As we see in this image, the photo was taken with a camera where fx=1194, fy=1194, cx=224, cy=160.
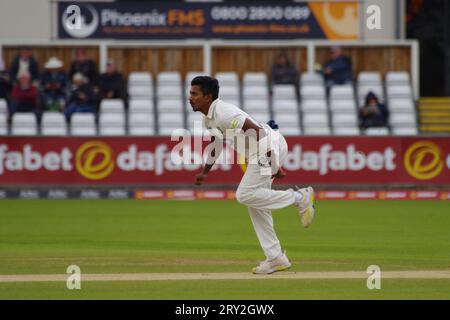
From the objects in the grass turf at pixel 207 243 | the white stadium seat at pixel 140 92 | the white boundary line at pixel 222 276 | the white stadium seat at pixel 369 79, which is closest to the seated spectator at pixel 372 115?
the white stadium seat at pixel 369 79

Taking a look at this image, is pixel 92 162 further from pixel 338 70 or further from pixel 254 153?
pixel 254 153

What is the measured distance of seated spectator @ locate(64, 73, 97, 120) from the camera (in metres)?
21.3

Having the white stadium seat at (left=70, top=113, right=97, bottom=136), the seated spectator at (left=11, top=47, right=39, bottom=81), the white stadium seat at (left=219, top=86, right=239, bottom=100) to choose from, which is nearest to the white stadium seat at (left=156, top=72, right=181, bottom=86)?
the white stadium seat at (left=219, top=86, right=239, bottom=100)

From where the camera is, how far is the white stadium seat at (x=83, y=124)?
68.5 feet

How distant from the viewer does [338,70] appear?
72.8 feet

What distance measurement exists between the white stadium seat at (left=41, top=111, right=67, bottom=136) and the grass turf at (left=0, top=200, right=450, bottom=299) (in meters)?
1.86

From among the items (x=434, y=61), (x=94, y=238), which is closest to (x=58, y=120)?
(x=94, y=238)

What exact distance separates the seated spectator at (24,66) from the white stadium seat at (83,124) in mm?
1351

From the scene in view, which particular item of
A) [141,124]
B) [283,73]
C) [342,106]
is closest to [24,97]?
[141,124]

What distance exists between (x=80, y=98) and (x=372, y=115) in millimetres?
5236

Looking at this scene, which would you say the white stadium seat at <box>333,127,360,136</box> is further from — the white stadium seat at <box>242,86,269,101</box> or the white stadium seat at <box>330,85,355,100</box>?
the white stadium seat at <box>242,86,269,101</box>

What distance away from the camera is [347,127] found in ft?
69.9

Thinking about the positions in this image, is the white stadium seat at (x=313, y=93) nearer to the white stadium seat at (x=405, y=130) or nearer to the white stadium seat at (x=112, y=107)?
the white stadium seat at (x=405, y=130)

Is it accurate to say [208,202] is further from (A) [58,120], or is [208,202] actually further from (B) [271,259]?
(B) [271,259]
